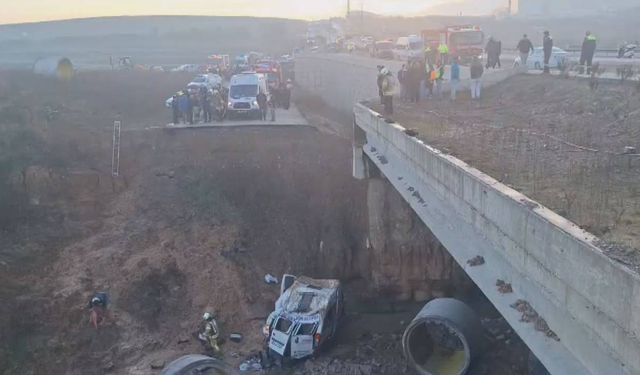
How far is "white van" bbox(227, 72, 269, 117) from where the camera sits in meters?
31.6

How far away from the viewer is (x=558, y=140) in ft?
39.3

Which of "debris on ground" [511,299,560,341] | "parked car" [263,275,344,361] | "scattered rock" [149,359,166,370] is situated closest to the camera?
"debris on ground" [511,299,560,341]

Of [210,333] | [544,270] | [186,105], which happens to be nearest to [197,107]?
[186,105]

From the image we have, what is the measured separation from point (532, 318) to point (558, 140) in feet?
18.1

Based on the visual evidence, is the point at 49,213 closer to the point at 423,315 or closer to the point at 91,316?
the point at 91,316

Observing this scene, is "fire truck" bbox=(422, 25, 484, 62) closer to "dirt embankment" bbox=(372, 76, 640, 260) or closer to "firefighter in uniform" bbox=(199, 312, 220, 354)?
"dirt embankment" bbox=(372, 76, 640, 260)

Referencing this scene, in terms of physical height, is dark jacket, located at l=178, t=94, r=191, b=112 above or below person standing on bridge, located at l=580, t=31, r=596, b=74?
below

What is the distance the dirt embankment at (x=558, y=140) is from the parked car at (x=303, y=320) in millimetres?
4727

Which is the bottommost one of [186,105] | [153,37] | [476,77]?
[186,105]

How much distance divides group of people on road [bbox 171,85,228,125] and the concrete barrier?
65.5ft

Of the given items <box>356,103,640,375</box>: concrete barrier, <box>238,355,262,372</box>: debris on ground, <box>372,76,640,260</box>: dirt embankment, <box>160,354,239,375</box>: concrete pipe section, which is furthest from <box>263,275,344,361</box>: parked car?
<box>356,103,640,375</box>: concrete barrier

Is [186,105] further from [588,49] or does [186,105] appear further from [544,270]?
[544,270]

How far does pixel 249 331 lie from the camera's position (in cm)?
1831

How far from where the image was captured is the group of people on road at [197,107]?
1178 inches
